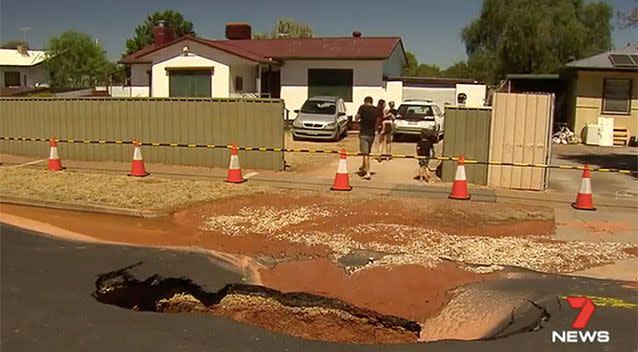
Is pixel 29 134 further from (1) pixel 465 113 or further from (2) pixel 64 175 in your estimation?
(1) pixel 465 113

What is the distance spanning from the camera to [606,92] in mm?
25641

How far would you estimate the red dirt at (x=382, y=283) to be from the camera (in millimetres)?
6090

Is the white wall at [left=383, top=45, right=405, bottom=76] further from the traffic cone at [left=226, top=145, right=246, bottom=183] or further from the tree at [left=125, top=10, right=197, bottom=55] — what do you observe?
the tree at [left=125, top=10, right=197, bottom=55]

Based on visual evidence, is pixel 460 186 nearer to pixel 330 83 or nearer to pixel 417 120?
pixel 417 120

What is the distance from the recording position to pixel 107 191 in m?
12.1

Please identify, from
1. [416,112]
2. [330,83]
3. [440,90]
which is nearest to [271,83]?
[330,83]

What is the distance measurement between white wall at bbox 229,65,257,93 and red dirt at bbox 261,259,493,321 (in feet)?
71.4

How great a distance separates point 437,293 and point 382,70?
23.6 meters

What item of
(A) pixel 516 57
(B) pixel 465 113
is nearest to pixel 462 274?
(B) pixel 465 113

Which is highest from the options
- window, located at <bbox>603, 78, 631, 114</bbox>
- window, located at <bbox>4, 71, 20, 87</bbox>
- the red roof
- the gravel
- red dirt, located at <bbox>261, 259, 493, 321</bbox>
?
the red roof

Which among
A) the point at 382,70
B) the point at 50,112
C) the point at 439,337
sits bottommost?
the point at 439,337

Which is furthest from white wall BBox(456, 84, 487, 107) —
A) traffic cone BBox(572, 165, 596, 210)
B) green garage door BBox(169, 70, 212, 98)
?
traffic cone BBox(572, 165, 596, 210)

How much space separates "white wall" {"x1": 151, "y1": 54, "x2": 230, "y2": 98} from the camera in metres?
27.9

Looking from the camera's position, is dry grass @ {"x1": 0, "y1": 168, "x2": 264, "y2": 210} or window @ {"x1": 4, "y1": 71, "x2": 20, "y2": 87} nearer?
dry grass @ {"x1": 0, "y1": 168, "x2": 264, "y2": 210}
